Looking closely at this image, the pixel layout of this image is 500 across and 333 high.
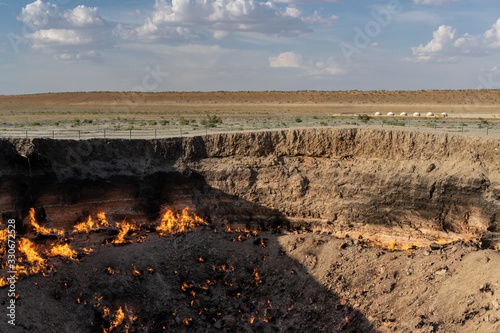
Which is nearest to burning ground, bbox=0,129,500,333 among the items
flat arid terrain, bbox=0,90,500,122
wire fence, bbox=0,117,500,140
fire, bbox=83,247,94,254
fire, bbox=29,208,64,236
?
fire, bbox=29,208,64,236

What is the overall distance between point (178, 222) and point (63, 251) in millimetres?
6273

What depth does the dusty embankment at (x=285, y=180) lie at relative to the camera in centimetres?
2214

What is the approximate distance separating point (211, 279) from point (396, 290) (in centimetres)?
905

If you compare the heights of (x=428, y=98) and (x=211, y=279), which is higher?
(x=428, y=98)

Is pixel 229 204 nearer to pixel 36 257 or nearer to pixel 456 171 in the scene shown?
pixel 36 257

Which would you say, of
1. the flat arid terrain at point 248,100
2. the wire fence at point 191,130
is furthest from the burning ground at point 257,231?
the flat arid terrain at point 248,100

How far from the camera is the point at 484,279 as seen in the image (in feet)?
57.8

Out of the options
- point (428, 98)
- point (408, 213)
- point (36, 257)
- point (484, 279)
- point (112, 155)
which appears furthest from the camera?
point (428, 98)

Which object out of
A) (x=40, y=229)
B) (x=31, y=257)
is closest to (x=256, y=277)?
(x=31, y=257)

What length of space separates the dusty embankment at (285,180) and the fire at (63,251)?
4.45ft

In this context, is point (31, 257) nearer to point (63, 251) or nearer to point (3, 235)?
point (63, 251)

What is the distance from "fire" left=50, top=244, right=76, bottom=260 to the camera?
22.3 meters

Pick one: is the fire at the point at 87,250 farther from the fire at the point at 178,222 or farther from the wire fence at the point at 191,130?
the wire fence at the point at 191,130

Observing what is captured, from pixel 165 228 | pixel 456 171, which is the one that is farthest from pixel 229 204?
pixel 456 171
